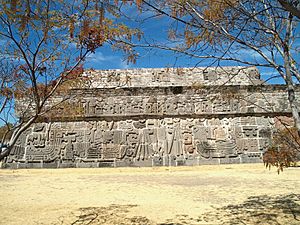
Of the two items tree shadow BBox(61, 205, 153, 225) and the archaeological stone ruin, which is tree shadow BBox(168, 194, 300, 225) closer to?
tree shadow BBox(61, 205, 153, 225)

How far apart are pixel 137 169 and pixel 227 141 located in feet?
11.9

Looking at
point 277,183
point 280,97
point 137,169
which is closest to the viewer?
point 277,183

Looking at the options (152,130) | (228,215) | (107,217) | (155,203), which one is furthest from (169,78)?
(107,217)

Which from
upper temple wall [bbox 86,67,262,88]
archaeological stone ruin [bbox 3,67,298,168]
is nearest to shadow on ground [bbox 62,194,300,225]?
archaeological stone ruin [bbox 3,67,298,168]

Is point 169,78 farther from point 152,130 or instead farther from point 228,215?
point 228,215

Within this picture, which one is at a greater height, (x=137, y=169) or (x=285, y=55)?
(x=285, y=55)

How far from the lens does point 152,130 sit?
10141 mm

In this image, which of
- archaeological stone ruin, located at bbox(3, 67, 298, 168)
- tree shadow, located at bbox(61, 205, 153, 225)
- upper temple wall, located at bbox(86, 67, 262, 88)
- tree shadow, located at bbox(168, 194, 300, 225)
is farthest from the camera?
upper temple wall, located at bbox(86, 67, 262, 88)

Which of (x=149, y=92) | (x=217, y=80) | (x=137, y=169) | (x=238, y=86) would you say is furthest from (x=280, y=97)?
(x=137, y=169)

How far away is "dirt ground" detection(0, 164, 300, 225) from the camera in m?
3.38

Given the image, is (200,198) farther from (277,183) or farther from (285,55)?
(285,55)

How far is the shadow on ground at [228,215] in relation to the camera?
323 cm

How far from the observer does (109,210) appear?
3.87m

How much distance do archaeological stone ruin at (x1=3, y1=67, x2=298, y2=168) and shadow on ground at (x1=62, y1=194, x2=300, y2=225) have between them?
5729mm
